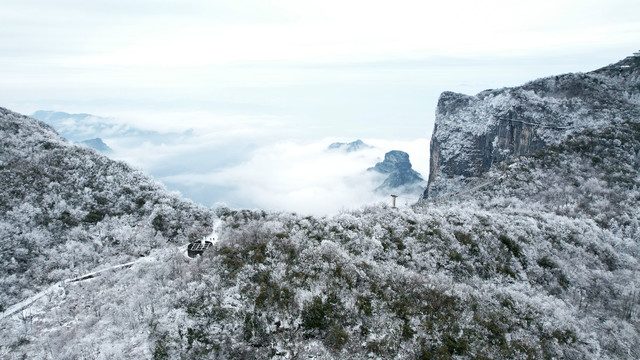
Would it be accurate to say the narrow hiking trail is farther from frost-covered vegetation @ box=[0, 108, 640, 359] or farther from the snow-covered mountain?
frost-covered vegetation @ box=[0, 108, 640, 359]

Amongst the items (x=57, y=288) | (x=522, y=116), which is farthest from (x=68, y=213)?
(x=522, y=116)

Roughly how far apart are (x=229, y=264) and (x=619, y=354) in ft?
95.9

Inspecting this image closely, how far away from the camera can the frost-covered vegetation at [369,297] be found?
22.3 metres

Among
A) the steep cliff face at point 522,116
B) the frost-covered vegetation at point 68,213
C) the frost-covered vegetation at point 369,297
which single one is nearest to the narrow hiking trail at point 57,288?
the frost-covered vegetation at point 369,297

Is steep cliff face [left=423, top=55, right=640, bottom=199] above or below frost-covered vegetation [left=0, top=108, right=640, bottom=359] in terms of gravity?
above

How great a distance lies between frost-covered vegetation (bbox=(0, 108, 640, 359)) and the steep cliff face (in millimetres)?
48152

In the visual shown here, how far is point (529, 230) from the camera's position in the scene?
39094mm

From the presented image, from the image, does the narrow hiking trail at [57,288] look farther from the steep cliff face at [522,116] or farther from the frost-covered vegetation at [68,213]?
the steep cliff face at [522,116]

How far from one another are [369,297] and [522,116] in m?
84.4

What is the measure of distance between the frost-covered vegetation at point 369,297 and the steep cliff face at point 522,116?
1896 inches

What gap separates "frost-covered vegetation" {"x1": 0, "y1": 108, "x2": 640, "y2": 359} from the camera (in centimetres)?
2234

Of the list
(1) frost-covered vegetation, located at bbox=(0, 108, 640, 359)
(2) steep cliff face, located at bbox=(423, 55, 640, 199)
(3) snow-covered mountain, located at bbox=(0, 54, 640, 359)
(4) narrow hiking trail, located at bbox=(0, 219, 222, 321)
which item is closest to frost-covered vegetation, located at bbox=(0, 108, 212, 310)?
(3) snow-covered mountain, located at bbox=(0, 54, 640, 359)

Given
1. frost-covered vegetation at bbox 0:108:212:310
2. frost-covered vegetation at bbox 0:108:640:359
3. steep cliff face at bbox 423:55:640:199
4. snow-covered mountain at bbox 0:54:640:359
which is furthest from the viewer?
steep cliff face at bbox 423:55:640:199

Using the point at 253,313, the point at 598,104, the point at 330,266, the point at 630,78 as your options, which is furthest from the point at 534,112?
the point at 253,313
